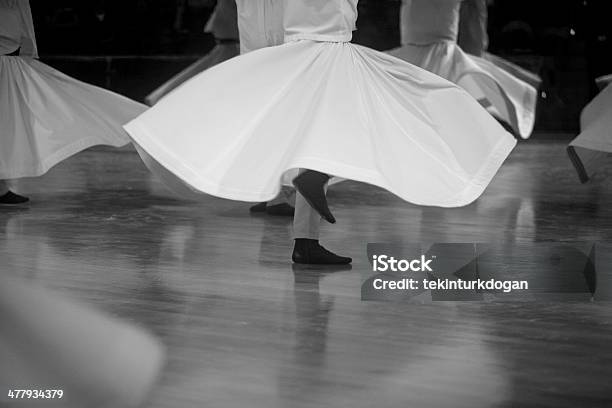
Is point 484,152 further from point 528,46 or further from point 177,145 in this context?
point 528,46

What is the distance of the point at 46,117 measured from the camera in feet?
18.8

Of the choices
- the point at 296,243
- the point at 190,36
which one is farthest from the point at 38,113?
the point at 190,36

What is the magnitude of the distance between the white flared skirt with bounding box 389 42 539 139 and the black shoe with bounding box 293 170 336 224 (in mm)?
3474

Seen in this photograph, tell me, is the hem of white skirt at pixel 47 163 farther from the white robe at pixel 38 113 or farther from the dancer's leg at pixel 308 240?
the dancer's leg at pixel 308 240

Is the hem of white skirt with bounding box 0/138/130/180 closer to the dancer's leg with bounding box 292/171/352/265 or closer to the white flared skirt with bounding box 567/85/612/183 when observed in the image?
the dancer's leg with bounding box 292/171/352/265

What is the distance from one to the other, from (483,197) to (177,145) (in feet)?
7.84

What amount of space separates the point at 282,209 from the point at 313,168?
1.59m

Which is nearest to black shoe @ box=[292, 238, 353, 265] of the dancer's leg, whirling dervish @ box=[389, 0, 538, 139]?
the dancer's leg

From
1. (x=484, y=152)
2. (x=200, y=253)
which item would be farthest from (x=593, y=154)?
(x=200, y=253)

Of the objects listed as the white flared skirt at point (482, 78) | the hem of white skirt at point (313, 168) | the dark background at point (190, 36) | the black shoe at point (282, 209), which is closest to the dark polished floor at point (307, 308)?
the black shoe at point (282, 209)

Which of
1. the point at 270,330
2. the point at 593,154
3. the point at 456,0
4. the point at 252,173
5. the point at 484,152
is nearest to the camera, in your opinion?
the point at 270,330

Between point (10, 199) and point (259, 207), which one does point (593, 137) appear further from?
point (10, 199)

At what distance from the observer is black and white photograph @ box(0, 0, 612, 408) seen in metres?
2.61

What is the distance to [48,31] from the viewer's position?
39.3 feet
